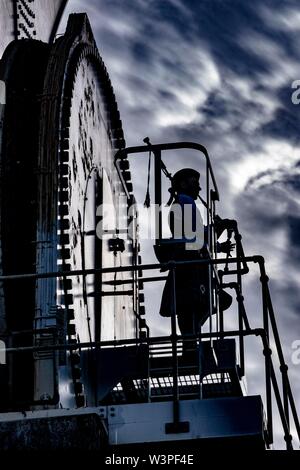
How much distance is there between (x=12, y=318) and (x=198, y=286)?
1912 mm

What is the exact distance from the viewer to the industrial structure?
42.6 feet

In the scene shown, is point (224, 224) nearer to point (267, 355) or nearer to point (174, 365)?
point (267, 355)

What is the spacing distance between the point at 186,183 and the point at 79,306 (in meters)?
1.76

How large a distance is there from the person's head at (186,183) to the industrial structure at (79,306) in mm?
236

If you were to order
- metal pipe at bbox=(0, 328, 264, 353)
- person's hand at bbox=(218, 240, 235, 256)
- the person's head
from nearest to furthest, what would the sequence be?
metal pipe at bbox=(0, 328, 264, 353) < person's hand at bbox=(218, 240, 235, 256) < the person's head

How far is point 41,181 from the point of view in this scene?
Result: 15180mm

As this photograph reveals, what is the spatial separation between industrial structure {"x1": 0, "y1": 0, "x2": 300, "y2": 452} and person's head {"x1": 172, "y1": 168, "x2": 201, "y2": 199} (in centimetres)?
24

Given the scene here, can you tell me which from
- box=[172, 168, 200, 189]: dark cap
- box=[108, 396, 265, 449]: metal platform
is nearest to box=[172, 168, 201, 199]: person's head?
box=[172, 168, 200, 189]: dark cap

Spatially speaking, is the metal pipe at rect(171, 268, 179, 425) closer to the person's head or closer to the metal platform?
the metal platform

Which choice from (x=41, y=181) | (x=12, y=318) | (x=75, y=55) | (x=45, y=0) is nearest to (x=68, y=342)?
(x=12, y=318)

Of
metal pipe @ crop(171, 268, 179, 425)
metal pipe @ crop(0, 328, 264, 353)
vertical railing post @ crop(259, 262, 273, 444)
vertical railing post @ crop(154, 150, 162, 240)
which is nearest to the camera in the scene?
metal pipe @ crop(171, 268, 179, 425)

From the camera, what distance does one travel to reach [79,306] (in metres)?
15.4

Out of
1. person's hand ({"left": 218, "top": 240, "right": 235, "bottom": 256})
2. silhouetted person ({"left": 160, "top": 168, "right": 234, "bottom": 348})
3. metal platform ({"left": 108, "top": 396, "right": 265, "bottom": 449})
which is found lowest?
metal platform ({"left": 108, "top": 396, "right": 265, "bottom": 449})
